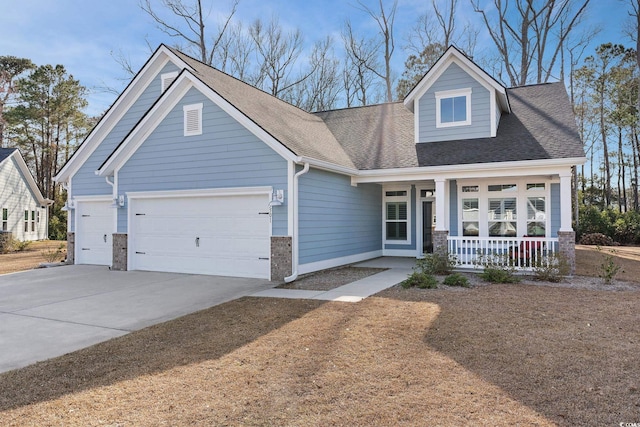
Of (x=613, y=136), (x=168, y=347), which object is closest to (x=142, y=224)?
(x=168, y=347)

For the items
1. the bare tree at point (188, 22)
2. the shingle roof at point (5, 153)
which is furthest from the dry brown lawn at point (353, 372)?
the shingle roof at point (5, 153)

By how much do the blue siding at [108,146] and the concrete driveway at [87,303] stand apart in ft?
10.5

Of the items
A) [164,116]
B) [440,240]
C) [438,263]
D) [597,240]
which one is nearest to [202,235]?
[164,116]

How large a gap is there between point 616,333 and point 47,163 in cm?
3898

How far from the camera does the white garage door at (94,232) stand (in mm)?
14258

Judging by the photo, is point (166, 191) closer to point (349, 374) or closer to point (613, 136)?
point (349, 374)

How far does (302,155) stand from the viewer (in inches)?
400

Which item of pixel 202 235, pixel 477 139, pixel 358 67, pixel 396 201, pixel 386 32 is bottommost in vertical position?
pixel 202 235

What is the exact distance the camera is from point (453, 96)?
43.1 feet

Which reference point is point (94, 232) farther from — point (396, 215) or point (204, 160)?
point (396, 215)

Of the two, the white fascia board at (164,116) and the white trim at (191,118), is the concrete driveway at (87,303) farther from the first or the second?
the white trim at (191,118)

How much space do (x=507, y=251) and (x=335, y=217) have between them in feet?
15.4

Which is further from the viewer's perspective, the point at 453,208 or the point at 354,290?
the point at 453,208

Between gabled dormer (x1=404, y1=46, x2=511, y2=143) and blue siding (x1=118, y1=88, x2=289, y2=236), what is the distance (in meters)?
5.68
